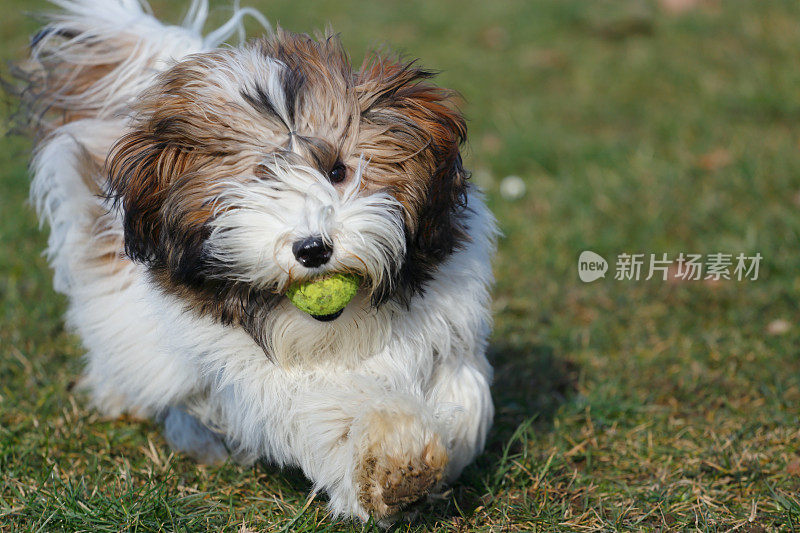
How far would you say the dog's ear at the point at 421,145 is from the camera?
2420 mm

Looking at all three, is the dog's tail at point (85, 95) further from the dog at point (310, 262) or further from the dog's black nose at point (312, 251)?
the dog's black nose at point (312, 251)

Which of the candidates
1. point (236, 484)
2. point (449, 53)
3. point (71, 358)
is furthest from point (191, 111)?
point (449, 53)

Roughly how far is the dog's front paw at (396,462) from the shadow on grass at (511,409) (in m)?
0.37

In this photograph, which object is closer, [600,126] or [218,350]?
[218,350]

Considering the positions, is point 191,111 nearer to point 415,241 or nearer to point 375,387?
point 415,241

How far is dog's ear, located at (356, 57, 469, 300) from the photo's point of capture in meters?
2.42

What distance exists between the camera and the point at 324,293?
2.21 m

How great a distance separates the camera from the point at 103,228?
3109mm

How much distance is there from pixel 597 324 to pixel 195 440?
196 centimetres

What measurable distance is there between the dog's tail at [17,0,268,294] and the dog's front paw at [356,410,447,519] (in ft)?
4.04

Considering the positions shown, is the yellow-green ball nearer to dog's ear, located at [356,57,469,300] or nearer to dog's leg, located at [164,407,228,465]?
dog's ear, located at [356,57,469,300]

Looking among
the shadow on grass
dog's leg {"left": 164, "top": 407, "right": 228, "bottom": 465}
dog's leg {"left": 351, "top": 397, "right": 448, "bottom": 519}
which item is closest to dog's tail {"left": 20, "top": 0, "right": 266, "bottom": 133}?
dog's leg {"left": 164, "top": 407, "right": 228, "bottom": 465}

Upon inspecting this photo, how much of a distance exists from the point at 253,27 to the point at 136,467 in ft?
17.9

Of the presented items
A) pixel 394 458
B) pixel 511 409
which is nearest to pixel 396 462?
pixel 394 458
